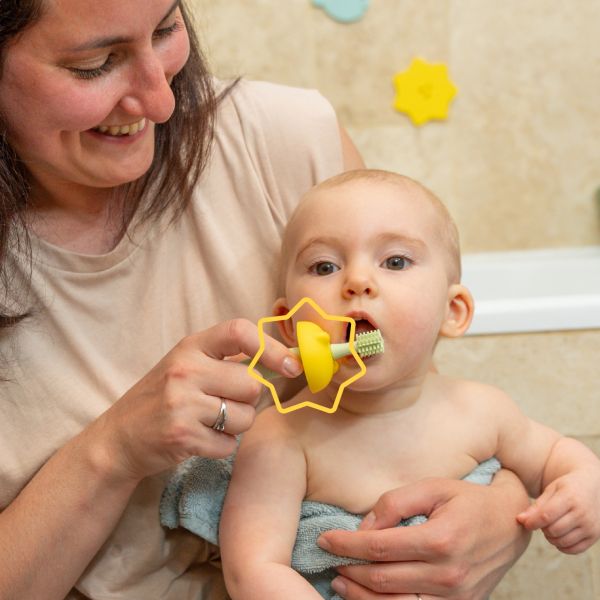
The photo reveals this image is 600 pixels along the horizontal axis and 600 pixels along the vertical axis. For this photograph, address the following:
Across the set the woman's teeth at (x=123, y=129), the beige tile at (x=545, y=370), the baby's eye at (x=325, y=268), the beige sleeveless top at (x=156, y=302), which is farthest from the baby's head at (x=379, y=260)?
the beige tile at (x=545, y=370)

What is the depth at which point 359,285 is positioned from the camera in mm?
998

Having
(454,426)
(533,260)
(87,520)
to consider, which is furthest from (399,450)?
(533,260)

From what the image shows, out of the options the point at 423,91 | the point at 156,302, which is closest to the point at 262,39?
the point at 423,91

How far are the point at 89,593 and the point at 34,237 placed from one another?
18.2 inches

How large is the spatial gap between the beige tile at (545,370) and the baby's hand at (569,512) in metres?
0.54

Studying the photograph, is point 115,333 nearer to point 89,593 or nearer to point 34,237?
point 34,237

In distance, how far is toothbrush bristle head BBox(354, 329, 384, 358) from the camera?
3.16ft

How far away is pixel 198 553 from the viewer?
120 centimetres

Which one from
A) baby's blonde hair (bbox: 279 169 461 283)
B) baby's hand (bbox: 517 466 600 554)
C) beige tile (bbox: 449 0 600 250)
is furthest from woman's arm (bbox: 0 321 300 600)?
beige tile (bbox: 449 0 600 250)

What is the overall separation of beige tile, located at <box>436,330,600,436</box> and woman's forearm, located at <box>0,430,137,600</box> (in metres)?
0.77

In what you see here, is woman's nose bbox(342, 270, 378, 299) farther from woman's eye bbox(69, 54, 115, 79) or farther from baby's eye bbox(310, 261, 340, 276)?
woman's eye bbox(69, 54, 115, 79)

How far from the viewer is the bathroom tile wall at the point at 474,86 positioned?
94.2 inches

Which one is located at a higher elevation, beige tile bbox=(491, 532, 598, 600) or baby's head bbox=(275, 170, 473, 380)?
baby's head bbox=(275, 170, 473, 380)

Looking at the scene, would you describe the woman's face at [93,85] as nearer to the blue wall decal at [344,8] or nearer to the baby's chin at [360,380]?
the baby's chin at [360,380]
